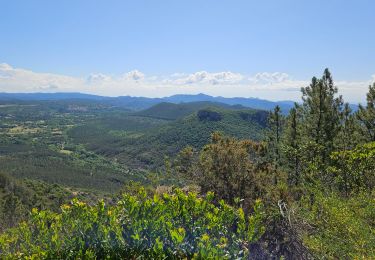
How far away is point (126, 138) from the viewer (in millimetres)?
185000

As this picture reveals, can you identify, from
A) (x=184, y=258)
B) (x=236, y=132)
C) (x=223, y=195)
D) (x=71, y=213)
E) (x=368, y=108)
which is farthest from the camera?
(x=236, y=132)

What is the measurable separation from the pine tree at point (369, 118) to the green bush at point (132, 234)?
19.5m

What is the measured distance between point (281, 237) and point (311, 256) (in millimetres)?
2215

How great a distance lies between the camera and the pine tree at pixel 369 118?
21.7m

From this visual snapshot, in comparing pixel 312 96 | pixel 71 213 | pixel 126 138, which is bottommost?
pixel 126 138

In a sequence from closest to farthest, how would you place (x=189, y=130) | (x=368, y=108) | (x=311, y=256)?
(x=311, y=256), (x=368, y=108), (x=189, y=130)

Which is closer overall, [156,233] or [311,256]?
[156,233]

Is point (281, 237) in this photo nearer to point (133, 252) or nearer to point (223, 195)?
point (223, 195)

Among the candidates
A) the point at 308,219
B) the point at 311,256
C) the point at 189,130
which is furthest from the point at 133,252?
the point at 189,130

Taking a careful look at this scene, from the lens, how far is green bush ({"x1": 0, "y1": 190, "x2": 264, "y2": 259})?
4.77 metres

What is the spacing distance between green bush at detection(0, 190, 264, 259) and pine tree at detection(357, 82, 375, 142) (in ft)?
Answer: 64.0

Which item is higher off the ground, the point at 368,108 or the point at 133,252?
the point at 368,108

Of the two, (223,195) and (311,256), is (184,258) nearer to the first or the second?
(311,256)

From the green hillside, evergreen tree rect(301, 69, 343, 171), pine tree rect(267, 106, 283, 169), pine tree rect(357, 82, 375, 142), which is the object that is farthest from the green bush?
the green hillside
